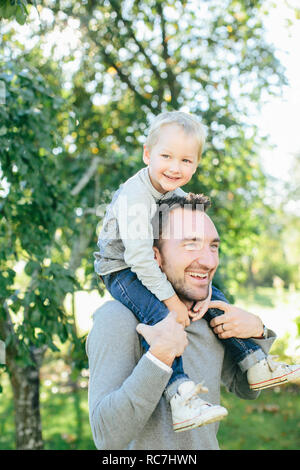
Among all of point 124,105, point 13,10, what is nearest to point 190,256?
point 13,10

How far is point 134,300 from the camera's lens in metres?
2.07

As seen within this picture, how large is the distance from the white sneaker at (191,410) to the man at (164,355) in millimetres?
91

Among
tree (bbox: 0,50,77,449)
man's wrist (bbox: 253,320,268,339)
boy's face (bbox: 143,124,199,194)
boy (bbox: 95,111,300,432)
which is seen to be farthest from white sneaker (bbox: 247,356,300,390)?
tree (bbox: 0,50,77,449)

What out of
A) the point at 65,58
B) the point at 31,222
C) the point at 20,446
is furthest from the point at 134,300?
the point at 65,58

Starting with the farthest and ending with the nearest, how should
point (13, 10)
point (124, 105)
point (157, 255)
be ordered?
1. point (124, 105)
2. point (157, 255)
3. point (13, 10)

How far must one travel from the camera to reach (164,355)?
1.73 m

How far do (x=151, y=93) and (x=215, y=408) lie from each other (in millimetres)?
4416

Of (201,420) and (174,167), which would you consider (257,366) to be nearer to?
(201,420)

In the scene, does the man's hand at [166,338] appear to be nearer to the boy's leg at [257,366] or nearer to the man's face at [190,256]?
the man's face at [190,256]

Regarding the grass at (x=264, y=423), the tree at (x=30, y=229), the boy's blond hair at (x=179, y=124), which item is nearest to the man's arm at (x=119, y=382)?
the boy's blond hair at (x=179, y=124)

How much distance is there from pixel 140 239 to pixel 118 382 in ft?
2.03

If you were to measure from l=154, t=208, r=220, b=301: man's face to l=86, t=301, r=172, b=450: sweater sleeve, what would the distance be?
0.99 ft

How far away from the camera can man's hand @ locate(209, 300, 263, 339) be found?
211 centimetres

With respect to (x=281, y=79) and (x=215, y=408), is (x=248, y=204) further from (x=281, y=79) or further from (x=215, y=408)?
(x=215, y=408)
